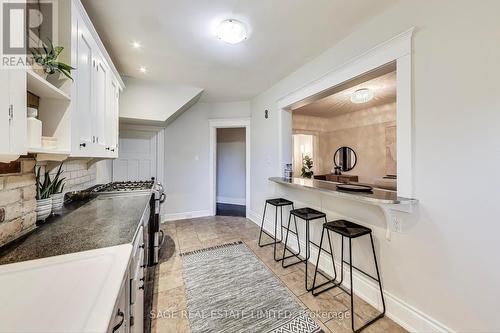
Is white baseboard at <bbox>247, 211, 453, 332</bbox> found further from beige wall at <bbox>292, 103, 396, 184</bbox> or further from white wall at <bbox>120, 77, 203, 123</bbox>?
beige wall at <bbox>292, 103, 396, 184</bbox>

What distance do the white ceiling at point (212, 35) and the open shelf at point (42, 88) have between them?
0.97 metres

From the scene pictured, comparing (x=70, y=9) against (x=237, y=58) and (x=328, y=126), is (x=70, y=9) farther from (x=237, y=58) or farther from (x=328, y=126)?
(x=328, y=126)

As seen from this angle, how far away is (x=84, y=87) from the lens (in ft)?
4.79

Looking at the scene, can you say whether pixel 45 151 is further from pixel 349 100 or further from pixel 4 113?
pixel 349 100

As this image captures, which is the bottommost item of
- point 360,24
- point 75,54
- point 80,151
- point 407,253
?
point 407,253

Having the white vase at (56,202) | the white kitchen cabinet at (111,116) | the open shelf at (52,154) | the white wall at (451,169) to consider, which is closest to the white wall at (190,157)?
the white kitchen cabinet at (111,116)

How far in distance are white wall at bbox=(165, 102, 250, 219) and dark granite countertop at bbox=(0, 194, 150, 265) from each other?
2.43 m

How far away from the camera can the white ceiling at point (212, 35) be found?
1.63m

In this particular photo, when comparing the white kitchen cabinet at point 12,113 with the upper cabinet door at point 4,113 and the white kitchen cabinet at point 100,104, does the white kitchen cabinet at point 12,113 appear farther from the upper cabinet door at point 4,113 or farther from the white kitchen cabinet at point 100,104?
the white kitchen cabinet at point 100,104

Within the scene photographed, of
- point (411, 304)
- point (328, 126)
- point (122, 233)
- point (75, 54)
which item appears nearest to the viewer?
point (122, 233)

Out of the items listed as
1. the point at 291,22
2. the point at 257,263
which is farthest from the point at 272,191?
the point at 291,22

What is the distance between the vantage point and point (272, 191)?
3.49 metres

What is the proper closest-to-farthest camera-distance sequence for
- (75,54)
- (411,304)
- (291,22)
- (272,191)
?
1. (75,54)
2. (411,304)
3. (291,22)
4. (272,191)

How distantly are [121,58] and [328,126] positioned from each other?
5342mm
